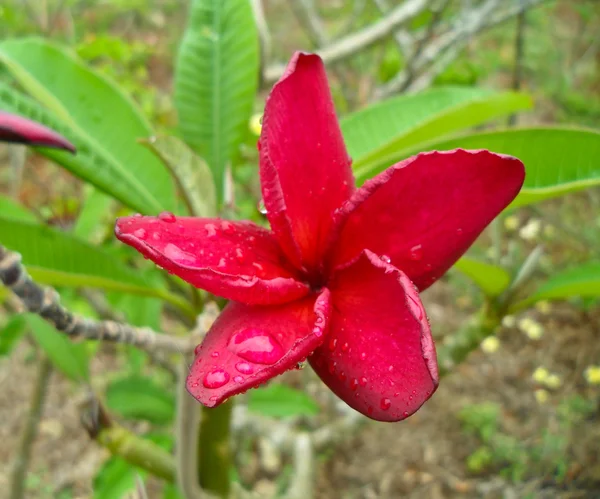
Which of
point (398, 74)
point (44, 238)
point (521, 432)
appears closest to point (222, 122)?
point (44, 238)

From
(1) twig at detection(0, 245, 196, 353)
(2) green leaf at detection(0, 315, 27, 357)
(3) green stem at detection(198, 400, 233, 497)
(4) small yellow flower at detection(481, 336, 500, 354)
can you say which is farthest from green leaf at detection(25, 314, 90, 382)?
(4) small yellow flower at detection(481, 336, 500, 354)

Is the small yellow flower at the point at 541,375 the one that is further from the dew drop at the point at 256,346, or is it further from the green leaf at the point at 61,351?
the dew drop at the point at 256,346

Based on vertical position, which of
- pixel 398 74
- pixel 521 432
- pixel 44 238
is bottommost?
pixel 521 432

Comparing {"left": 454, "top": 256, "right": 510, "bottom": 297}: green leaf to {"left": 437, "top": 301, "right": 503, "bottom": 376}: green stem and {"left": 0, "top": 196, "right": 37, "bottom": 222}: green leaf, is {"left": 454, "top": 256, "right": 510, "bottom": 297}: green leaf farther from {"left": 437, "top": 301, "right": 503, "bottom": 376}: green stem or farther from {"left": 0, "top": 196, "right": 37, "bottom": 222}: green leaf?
{"left": 0, "top": 196, "right": 37, "bottom": 222}: green leaf

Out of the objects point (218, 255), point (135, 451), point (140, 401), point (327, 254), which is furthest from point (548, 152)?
→ point (140, 401)

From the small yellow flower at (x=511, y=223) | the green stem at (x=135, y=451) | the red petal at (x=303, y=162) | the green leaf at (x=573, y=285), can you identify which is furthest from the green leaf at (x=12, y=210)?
the small yellow flower at (x=511, y=223)

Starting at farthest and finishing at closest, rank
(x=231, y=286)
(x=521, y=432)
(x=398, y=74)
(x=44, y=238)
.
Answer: (x=521, y=432)
(x=398, y=74)
(x=44, y=238)
(x=231, y=286)

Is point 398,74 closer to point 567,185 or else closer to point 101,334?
point 567,185
